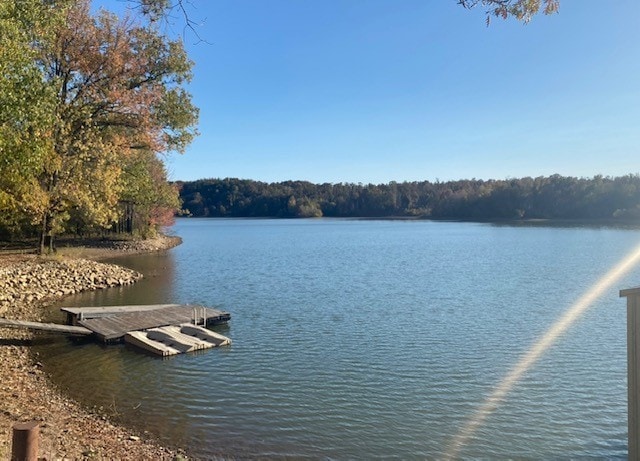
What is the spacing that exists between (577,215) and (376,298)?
107561 mm

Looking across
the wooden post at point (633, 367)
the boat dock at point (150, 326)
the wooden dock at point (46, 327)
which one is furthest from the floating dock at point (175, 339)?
the wooden post at point (633, 367)

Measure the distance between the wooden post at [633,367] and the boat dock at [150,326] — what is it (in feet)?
32.9

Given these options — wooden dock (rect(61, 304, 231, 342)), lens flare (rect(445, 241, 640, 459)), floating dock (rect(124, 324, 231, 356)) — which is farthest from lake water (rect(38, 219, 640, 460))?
wooden dock (rect(61, 304, 231, 342))

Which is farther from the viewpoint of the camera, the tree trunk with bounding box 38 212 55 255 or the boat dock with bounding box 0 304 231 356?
the tree trunk with bounding box 38 212 55 255

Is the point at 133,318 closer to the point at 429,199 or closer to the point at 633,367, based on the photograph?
the point at 633,367

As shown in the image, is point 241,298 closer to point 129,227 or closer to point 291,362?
point 291,362

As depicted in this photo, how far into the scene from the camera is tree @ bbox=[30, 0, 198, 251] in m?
22.7

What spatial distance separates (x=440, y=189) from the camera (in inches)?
6850

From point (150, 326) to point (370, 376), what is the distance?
7.01 m

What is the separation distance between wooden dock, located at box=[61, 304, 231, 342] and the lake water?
0.58 meters

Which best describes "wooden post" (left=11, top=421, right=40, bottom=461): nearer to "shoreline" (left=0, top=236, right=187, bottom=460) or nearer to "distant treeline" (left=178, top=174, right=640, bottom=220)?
"shoreline" (left=0, top=236, right=187, bottom=460)

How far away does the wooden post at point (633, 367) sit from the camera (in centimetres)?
711

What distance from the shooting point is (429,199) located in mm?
168875

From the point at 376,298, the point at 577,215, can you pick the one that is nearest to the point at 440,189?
the point at 577,215
